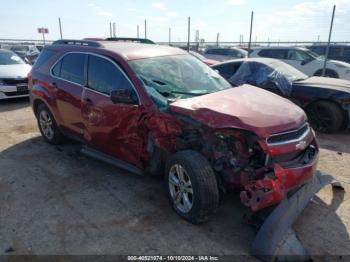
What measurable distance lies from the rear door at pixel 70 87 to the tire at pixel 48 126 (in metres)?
0.44

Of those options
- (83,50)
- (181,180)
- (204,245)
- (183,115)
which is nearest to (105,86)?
(83,50)

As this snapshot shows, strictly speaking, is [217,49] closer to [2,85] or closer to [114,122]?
[2,85]

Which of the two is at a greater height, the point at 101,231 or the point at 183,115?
the point at 183,115

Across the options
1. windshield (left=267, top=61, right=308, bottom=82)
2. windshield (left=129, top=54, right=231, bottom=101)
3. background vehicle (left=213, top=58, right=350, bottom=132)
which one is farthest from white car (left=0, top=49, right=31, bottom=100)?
windshield (left=267, top=61, right=308, bottom=82)

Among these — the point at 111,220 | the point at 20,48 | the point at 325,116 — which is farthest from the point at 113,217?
the point at 20,48

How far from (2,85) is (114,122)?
6409 millimetres

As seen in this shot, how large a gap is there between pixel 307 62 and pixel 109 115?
33.8 feet

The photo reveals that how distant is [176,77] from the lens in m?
4.10

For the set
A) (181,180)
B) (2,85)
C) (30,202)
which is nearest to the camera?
(181,180)

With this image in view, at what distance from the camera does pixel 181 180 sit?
3.44 meters

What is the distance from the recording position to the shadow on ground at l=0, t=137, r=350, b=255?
307 centimetres

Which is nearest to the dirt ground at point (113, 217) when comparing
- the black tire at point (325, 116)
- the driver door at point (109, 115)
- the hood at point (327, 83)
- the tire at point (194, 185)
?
the tire at point (194, 185)

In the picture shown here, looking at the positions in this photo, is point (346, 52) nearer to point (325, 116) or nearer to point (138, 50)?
point (325, 116)

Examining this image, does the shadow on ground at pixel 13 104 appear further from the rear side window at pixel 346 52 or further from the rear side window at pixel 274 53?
the rear side window at pixel 346 52
